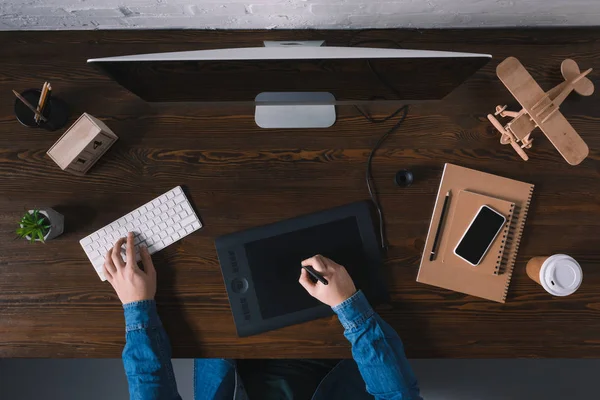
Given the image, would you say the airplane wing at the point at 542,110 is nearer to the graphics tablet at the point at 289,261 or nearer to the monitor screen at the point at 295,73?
the monitor screen at the point at 295,73

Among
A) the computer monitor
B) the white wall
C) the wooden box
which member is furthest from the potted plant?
the white wall

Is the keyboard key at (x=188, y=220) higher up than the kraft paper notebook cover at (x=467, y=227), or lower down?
higher up

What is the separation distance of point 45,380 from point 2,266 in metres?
0.74

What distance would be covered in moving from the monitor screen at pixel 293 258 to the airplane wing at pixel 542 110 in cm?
48

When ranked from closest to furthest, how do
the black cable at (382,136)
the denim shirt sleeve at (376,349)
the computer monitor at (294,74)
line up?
the computer monitor at (294,74) < the denim shirt sleeve at (376,349) < the black cable at (382,136)

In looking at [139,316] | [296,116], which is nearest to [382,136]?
[296,116]

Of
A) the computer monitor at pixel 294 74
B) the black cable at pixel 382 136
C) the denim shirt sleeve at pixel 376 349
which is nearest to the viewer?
the computer monitor at pixel 294 74

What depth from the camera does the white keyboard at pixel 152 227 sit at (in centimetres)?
96

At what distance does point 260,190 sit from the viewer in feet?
3.25

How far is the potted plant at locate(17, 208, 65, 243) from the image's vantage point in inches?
35.5

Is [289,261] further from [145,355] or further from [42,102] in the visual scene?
[42,102]

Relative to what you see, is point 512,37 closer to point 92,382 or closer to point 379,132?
point 379,132

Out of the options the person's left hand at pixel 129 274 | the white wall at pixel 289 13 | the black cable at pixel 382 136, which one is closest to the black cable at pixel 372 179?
the black cable at pixel 382 136

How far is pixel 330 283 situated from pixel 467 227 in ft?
1.19
